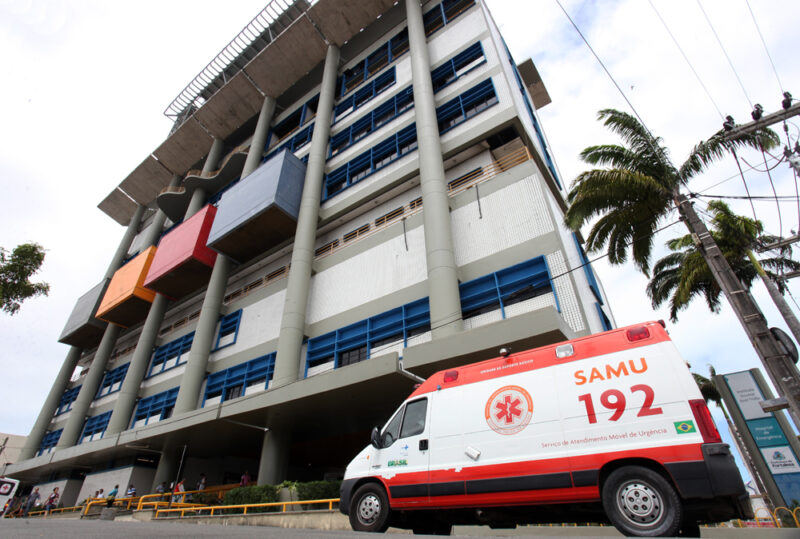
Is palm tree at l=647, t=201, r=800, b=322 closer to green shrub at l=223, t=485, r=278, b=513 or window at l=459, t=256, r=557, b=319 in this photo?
window at l=459, t=256, r=557, b=319

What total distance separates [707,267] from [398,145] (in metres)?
15.2

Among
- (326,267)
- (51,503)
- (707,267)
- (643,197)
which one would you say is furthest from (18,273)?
(707,267)

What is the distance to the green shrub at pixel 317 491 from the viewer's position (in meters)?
12.4

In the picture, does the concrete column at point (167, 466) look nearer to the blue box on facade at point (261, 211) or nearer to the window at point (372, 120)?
the blue box on facade at point (261, 211)

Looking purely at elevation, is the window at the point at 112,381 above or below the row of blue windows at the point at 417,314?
above

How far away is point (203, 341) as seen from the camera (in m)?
23.1

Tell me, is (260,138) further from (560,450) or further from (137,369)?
(560,450)

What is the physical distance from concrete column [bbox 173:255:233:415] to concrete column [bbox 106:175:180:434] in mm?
6570

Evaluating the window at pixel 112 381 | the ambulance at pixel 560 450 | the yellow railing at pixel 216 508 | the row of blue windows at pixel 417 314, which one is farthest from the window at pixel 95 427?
the ambulance at pixel 560 450

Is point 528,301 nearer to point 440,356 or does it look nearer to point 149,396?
point 440,356

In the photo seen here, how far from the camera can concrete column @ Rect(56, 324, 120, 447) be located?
2864 centimetres

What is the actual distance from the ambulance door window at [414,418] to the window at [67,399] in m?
38.7

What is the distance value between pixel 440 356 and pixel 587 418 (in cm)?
626

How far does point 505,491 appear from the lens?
5789 mm
